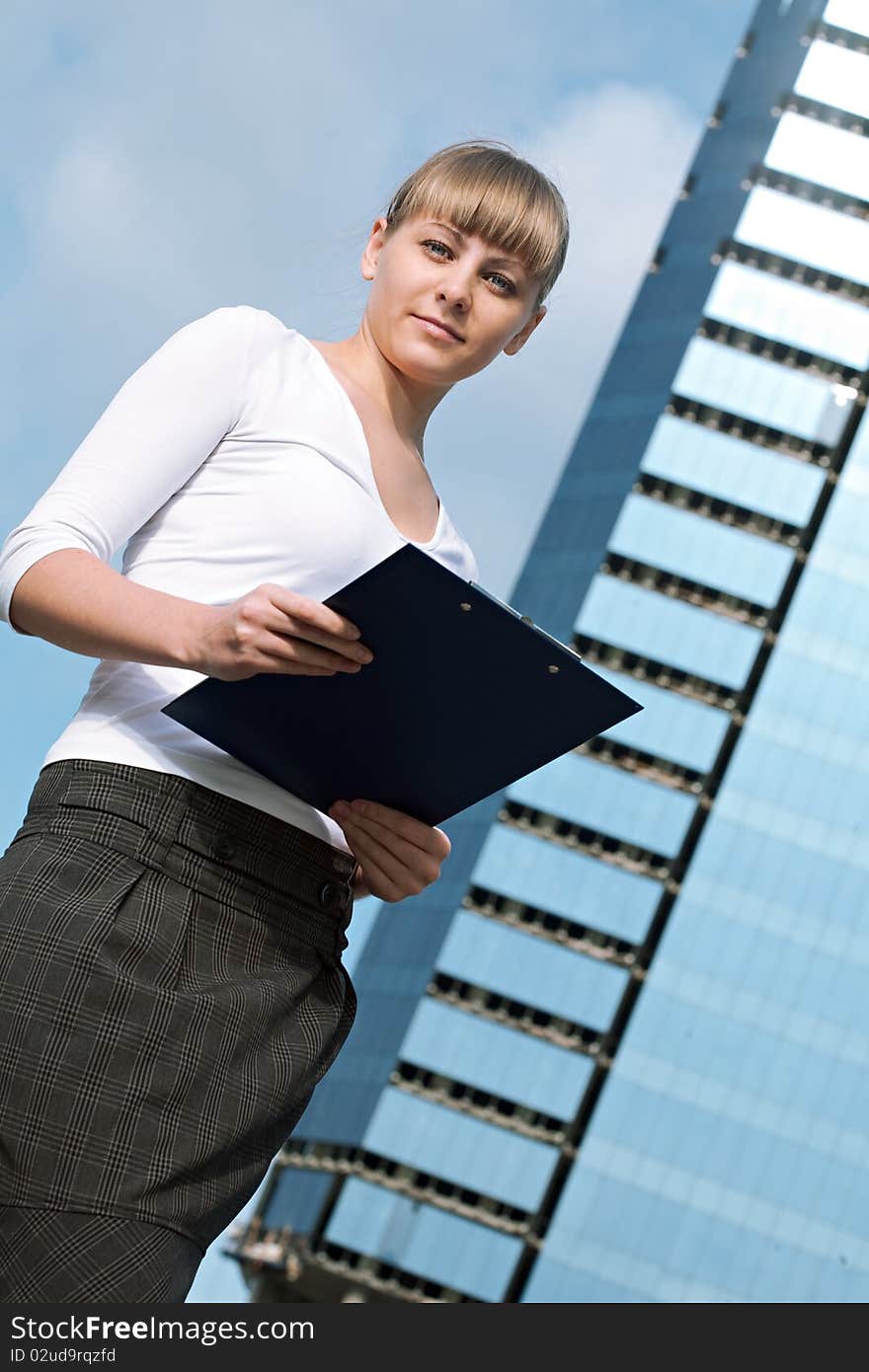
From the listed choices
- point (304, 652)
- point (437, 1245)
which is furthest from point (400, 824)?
point (437, 1245)

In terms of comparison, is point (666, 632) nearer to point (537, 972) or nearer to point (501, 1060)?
point (537, 972)

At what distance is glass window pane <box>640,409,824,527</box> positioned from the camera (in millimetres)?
42844

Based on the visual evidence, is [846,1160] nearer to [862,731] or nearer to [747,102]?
[862,731]

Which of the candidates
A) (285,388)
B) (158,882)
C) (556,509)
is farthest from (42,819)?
(556,509)

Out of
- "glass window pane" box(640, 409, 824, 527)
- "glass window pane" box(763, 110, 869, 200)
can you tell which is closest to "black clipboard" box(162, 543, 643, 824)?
"glass window pane" box(640, 409, 824, 527)

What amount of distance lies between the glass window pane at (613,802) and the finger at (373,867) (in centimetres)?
3907

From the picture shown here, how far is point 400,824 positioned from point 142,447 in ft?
1.51

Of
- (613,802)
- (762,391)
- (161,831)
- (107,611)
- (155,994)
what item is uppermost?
(762,391)

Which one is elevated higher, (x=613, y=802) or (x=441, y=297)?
(x=613, y=802)

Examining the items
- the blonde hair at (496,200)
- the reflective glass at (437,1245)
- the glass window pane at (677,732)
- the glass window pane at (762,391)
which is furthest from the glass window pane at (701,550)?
the blonde hair at (496,200)

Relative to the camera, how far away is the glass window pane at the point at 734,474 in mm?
42844

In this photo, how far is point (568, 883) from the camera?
40906 mm

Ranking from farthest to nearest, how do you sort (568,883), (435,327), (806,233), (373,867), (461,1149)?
(806,233), (568,883), (461,1149), (435,327), (373,867)

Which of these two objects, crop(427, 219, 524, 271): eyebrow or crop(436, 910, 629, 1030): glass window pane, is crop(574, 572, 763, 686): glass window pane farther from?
crop(427, 219, 524, 271): eyebrow
